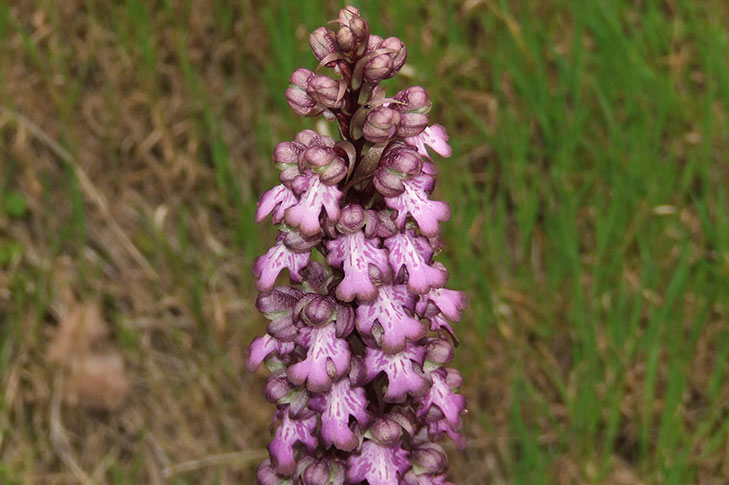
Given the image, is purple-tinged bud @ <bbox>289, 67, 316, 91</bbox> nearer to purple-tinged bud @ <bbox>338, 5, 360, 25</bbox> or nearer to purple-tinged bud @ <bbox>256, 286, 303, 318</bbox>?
purple-tinged bud @ <bbox>338, 5, 360, 25</bbox>

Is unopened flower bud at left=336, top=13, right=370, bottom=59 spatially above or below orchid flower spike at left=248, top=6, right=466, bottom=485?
above

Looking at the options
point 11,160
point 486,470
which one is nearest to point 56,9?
point 11,160

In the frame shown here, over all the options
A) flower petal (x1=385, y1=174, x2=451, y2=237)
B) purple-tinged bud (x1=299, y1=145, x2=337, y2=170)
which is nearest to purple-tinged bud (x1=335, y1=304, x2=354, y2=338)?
flower petal (x1=385, y1=174, x2=451, y2=237)

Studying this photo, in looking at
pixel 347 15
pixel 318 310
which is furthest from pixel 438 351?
pixel 347 15

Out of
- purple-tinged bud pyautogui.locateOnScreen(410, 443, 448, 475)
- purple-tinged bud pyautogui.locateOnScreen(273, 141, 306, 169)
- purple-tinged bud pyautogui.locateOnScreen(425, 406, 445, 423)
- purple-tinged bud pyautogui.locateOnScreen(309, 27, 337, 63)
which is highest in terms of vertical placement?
purple-tinged bud pyautogui.locateOnScreen(309, 27, 337, 63)

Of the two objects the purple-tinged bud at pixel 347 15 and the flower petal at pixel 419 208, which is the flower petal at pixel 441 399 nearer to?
the flower petal at pixel 419 208

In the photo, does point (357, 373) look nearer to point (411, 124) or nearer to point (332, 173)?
point (332, 173)
